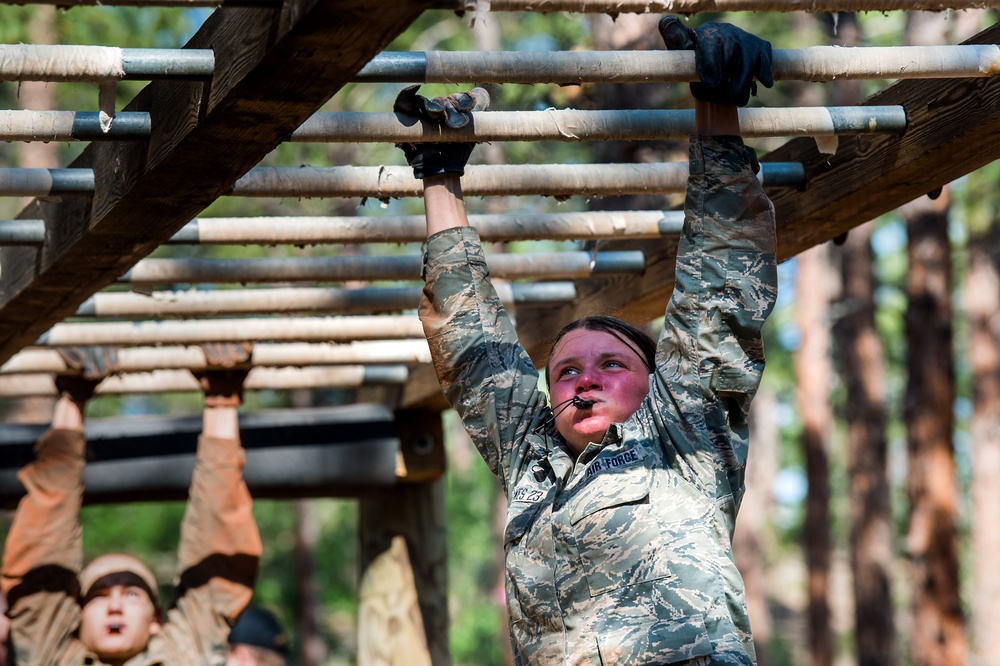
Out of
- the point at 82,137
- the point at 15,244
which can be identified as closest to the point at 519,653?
the point at 82,137

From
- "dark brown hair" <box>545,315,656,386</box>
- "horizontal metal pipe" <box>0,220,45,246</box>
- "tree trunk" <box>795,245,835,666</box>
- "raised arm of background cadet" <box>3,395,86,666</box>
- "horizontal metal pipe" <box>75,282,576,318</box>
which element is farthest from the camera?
"tree trunk" <box>795,245,835,666</box>

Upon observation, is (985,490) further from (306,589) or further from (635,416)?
(635,416)

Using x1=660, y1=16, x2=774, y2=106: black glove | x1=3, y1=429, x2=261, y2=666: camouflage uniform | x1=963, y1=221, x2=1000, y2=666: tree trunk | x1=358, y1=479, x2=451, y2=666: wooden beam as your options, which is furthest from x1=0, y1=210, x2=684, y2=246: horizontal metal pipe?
x1=963, y1=221, x2=1000, y2=666: tree trunk

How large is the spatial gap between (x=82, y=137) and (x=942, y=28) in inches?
A: 321

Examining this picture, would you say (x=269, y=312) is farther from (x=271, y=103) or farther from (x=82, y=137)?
(x=271, y=103)

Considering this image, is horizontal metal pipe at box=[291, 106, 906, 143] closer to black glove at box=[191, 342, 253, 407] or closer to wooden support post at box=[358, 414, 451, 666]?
black glove at box=[191, 342, 253, 407]

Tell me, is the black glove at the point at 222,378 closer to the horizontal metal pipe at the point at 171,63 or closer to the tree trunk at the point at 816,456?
the horizontal metal pipe at the point at 171,63

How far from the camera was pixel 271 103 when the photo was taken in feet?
6.95

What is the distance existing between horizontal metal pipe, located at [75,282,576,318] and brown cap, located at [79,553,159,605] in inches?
51.5

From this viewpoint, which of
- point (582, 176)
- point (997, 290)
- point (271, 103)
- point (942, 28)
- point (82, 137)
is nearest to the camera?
point (271, 103)

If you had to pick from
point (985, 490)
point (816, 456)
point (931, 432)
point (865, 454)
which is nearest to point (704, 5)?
point (931, 432)

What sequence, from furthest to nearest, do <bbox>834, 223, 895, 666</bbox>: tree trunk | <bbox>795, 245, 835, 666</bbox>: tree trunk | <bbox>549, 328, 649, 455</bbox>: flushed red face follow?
1. <bbox>795, 245, 835, 666</bbox>: tree trunk
2. <bbox>834, 223, 895, 666</bbox>: tree trunk
3. <bbox>549, 328, 649, 455</bbox>: flushed red face

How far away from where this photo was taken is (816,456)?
13031 millimetres

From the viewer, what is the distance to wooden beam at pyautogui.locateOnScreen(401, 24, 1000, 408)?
2.63 m
